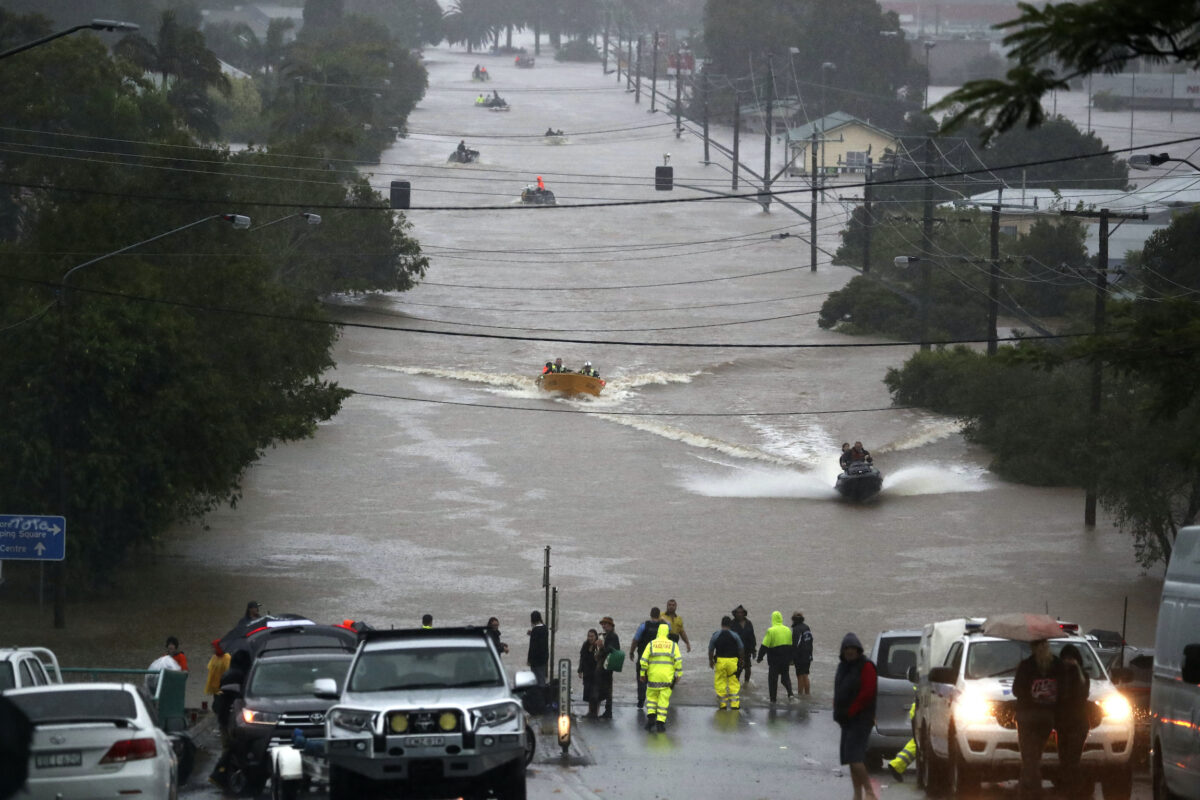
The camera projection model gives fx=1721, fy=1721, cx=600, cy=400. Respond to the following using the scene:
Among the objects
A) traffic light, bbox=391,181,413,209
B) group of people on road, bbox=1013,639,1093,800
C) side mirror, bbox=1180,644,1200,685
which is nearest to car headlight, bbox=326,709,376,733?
group of people on road, bbox=1013,639,1093,800

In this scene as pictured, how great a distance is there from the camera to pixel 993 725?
1488 cm

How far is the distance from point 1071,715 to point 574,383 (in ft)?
192

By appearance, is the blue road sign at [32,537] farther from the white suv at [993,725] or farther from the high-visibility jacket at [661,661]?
the white suv at [993,725]

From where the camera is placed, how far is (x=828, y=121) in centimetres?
13738

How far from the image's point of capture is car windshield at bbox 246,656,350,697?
666 inches

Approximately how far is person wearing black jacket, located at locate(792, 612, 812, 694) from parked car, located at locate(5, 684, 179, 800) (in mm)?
15780

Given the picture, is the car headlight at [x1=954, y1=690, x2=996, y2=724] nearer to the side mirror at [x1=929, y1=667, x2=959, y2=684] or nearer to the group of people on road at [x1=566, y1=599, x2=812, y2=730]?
the side mirror at [x1=929, y1=667, x2=959, y2=684]

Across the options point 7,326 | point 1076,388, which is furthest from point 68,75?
point 1076,388

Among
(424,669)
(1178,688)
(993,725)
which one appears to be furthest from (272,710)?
(1178,688)

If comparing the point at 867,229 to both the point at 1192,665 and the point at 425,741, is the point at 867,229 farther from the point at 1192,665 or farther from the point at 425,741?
the point at 1192,665

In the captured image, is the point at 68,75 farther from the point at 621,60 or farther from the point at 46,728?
the point at 621,60

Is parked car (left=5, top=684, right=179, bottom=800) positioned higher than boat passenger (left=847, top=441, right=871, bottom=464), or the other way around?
parked car (left=5, top=684, right=179, bottom=800)

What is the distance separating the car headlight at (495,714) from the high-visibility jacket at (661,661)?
889 centimetres

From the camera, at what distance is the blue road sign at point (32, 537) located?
27.6m
